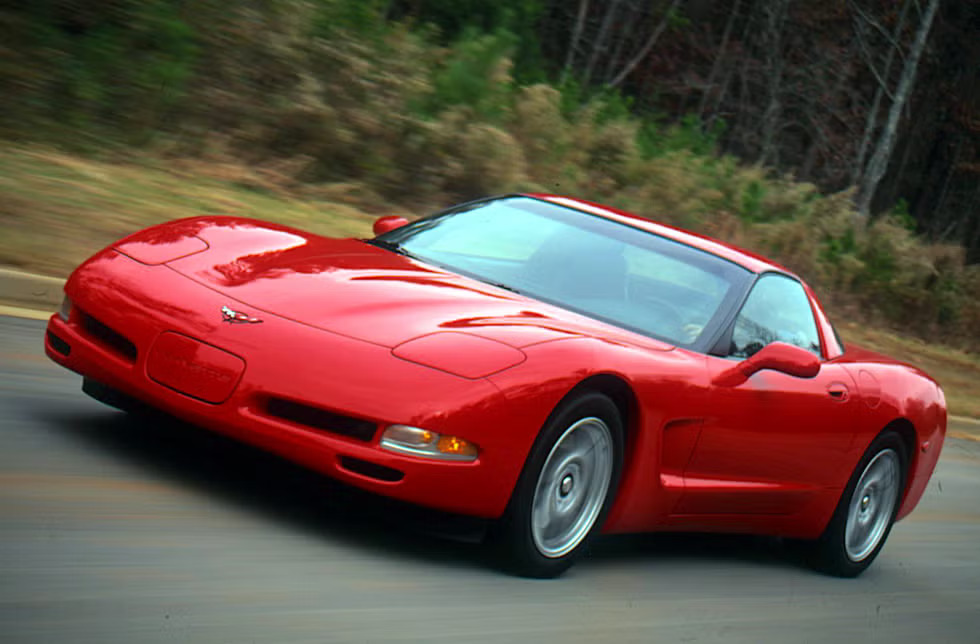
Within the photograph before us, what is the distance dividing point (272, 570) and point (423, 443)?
560 mm

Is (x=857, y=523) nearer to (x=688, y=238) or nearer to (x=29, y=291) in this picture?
(x=688, y=238)

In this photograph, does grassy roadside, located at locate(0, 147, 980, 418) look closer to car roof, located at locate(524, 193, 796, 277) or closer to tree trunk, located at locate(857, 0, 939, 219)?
car roof, located at locate(524, 193, 796, 277)

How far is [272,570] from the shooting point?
373 centimetres

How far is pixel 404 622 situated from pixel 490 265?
2.05 m

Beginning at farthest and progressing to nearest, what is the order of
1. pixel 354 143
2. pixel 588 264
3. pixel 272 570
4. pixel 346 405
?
1. pixel 354 143
2. pixel 588 264
3. pixel 346 405
4. pixel 272 570

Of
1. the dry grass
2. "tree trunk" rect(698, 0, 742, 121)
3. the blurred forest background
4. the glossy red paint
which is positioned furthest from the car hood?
"tree trunk" rect(698, 0, 742, 121)

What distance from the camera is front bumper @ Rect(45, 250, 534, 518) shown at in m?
3.88

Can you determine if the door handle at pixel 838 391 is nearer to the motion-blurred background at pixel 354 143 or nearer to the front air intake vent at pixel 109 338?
the front air intake vent at pixel 109 338

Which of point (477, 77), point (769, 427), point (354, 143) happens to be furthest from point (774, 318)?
point (477, 77)

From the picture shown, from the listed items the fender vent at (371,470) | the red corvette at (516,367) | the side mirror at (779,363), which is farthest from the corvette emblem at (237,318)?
the side mirror at (779,363)

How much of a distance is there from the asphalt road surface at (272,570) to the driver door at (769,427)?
0.39 metres

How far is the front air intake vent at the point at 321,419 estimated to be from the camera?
12.8 feet

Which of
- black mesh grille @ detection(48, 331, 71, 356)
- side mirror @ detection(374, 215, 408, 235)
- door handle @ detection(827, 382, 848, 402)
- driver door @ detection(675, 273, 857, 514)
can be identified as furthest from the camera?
side mirror @ detection(374, 215, 408, 235)

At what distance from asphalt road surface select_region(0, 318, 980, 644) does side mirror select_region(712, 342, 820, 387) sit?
0.85m
